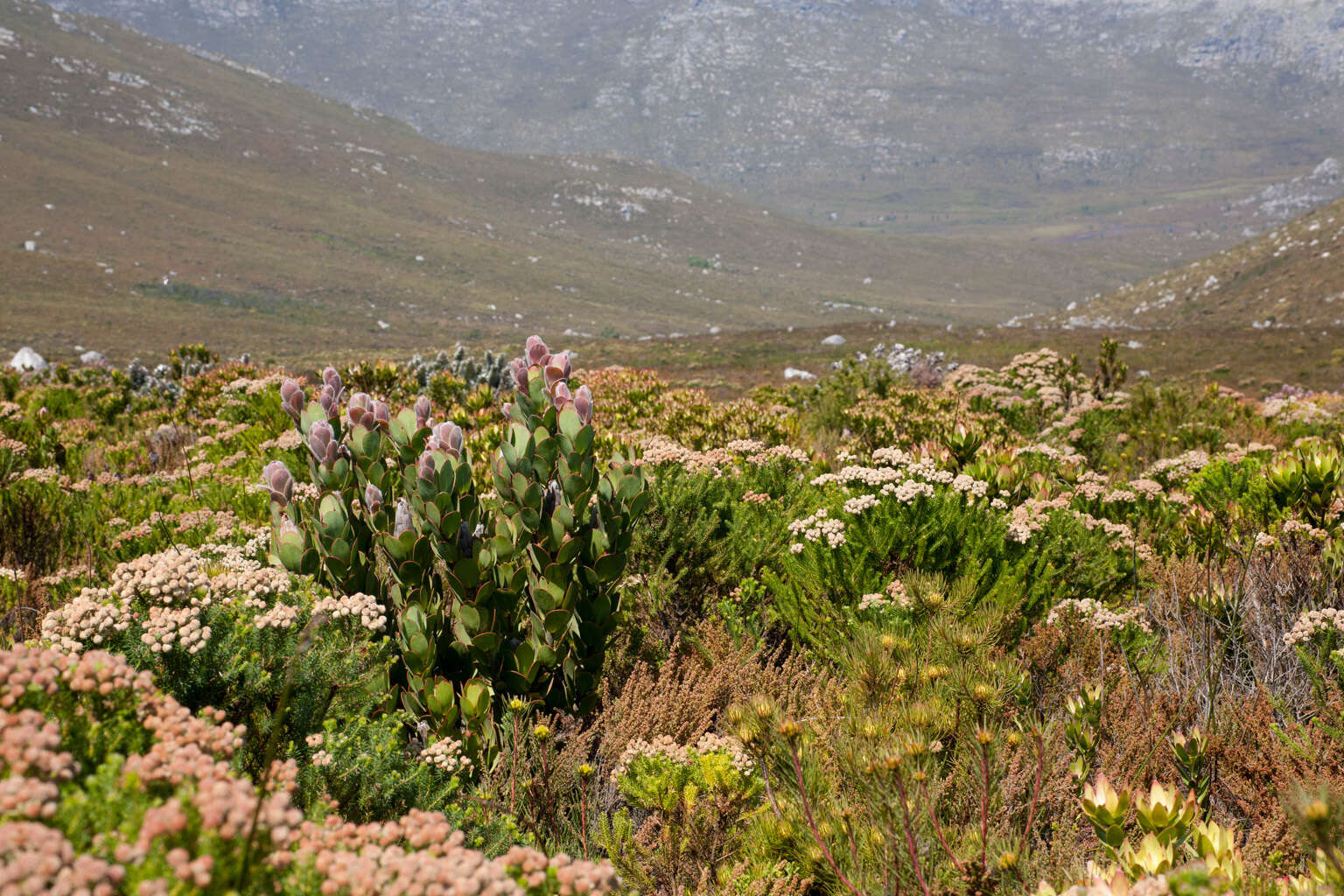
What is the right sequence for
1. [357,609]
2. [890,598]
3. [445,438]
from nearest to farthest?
[357,609]
[445,438]
[890,598]

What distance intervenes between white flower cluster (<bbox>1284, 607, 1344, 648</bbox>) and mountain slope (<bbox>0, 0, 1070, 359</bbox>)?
4468cm

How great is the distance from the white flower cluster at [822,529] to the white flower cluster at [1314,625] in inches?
60.9

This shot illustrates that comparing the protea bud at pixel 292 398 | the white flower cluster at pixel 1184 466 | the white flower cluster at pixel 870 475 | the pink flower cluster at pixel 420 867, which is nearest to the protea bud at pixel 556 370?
the protea bud at pixel 292 398

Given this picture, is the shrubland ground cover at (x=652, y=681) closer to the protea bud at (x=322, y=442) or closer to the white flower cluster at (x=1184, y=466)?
the protea bud at (x=322, y=442)

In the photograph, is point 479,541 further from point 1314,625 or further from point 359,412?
point 1314,625

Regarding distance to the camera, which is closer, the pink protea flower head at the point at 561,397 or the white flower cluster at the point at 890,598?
the pink protea flower head at the point at 561,397

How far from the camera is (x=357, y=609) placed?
6.96 feet

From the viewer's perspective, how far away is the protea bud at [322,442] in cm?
240

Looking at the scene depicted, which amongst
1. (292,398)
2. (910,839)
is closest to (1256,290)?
(910,839)

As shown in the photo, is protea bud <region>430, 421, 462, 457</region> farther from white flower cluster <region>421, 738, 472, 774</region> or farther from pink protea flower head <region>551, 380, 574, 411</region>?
white flower cluster <region>421, 738, 472, 774</region>

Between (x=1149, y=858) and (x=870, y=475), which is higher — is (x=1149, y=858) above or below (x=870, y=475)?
below

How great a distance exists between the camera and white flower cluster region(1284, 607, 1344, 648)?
240cm

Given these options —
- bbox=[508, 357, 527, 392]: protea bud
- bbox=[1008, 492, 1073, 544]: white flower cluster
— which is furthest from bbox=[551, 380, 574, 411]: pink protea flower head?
bbox=[1008, 492, 1073, 544]: white flower cluster

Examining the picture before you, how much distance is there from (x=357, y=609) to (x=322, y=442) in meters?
0.62
